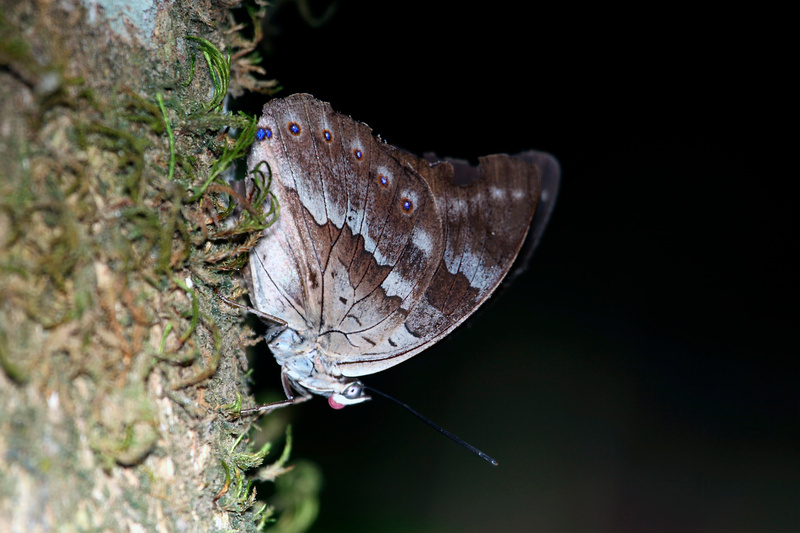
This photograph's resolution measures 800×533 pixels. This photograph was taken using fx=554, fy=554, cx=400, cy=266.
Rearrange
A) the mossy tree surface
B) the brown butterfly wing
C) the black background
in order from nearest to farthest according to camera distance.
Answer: the mossy tree surface < the brown butterfly wing < the black background

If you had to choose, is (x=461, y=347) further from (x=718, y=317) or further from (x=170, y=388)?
(x=170, y=388)

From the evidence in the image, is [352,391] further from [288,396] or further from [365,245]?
[365,245]

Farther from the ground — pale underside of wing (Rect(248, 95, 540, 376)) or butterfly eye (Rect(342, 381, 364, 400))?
pale underside of wing (Rect(248, 95, 540, 376))

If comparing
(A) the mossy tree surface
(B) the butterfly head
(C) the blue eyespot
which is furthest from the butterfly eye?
(C) the blue eyespot

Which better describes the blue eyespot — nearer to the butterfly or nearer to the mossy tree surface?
the butterfly

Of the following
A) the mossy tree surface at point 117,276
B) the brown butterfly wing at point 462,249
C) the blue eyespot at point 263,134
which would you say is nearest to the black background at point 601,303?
the brown butterfly wing at point 462,249

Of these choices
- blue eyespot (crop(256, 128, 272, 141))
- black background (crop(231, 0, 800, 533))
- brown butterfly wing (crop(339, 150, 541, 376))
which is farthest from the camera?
black background (crop(231, 0, 800, 533))

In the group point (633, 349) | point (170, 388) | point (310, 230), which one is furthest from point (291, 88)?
point (633, 349)
